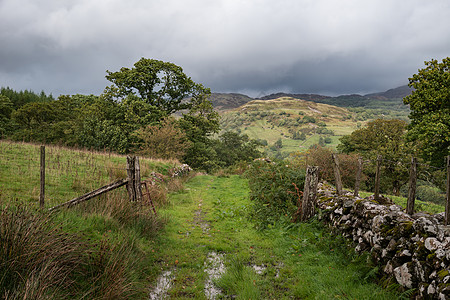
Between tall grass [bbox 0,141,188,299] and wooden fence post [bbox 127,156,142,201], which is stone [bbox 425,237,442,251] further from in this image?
wooden fence post [bbox 127,156,142,201]

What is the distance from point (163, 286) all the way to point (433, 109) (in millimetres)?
21631

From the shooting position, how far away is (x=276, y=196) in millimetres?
9539

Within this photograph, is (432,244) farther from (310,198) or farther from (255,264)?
(310,198)

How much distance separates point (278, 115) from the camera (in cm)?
19662

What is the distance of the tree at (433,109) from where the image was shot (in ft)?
49.3

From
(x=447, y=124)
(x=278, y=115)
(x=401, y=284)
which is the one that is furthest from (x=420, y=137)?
(x=278, y=115)

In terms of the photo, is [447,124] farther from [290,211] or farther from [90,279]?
[90,279]

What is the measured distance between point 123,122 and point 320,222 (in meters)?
31.4

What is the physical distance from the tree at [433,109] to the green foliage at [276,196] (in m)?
11.4

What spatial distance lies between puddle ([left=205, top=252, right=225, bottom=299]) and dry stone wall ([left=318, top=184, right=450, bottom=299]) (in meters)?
3.13

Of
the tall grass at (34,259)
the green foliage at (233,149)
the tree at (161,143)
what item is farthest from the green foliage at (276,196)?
the green foliage at (233,149)

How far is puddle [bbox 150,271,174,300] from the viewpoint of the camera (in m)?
4.14

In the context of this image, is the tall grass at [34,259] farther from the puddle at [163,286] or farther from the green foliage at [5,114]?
the green foliage at [5,114]

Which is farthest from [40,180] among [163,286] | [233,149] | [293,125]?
[293,125]
